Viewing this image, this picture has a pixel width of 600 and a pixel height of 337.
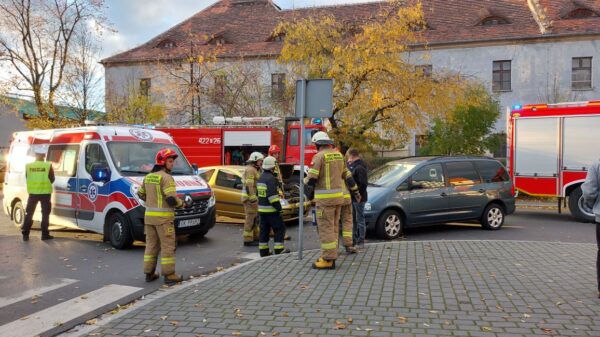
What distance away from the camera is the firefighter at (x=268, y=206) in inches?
295

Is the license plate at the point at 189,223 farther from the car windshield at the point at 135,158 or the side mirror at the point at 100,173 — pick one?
the side mirror at the point at 100,173

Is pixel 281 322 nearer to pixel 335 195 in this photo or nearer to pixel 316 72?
pixel 335 195

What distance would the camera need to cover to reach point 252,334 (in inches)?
167

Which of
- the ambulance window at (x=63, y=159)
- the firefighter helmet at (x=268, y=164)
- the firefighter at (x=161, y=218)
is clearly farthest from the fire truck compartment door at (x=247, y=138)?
the firefighter at (x=161, y=218)

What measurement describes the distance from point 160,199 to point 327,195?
2163 mm

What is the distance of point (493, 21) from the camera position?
97.8ft

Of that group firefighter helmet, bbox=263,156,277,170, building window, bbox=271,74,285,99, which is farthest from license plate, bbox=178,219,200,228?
building window, bbox=271,74,285,99

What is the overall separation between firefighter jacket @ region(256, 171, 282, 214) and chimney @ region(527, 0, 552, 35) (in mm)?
26054

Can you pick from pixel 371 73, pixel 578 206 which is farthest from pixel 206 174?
pixel 578 206

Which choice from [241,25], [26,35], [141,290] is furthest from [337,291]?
[241,25]

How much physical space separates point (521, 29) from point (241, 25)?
18753mm

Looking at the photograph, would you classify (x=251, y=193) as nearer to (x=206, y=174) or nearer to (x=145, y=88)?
(x=206, y=174)

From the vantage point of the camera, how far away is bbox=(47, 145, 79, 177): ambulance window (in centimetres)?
947

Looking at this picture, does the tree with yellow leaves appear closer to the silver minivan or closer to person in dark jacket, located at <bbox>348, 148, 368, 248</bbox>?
the silver minivan
